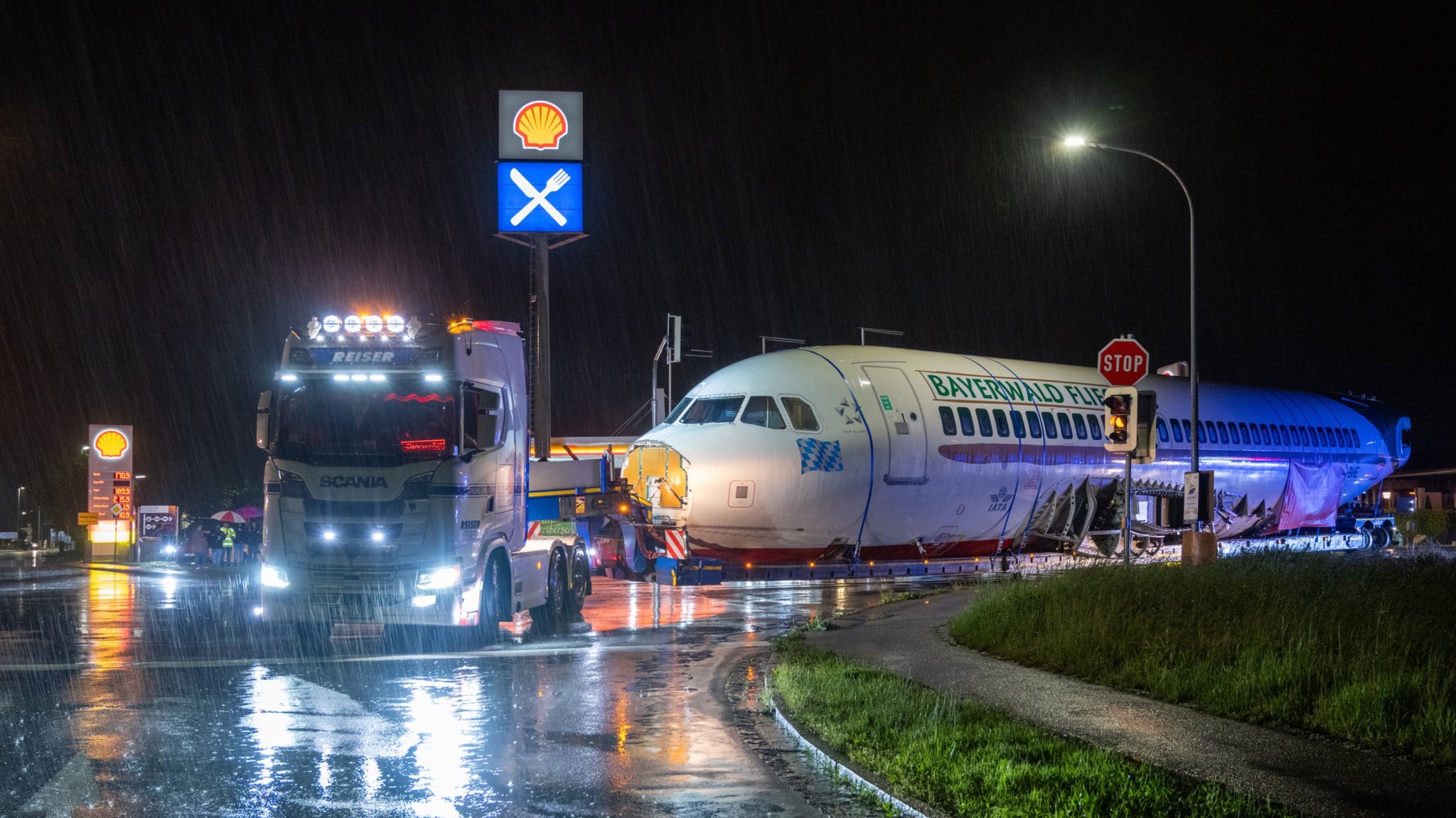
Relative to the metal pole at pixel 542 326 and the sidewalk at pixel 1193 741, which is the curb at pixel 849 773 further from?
the metal pole at pixel 542 326

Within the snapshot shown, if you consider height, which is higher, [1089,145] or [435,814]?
[1089,145]

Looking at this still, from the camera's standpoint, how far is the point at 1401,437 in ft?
129

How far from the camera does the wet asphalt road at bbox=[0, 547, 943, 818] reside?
802 centimetres

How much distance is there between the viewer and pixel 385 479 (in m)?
15.5

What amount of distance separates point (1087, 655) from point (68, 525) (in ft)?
375

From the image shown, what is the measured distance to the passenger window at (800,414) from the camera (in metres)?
21.2

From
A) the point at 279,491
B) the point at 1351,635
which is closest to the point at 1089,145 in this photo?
the point at 1351,635

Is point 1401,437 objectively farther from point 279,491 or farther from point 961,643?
point 279,491

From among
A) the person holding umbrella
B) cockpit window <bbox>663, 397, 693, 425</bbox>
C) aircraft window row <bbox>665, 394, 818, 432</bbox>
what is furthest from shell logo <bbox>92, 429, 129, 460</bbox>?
aircraft window row <bbox>665, 394, 818, 432</bbox>

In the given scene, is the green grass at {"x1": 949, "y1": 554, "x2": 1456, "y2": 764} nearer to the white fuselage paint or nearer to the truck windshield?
the white fuselage paint

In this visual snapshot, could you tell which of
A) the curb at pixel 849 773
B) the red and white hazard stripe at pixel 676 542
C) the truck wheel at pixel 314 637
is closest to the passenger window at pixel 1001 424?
the red and white hazard stripe at pixel 676 542

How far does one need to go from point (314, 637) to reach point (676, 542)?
5.67 m

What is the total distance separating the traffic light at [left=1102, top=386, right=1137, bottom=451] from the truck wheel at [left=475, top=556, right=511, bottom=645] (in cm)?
810

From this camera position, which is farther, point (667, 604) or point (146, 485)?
point (146, 485)
